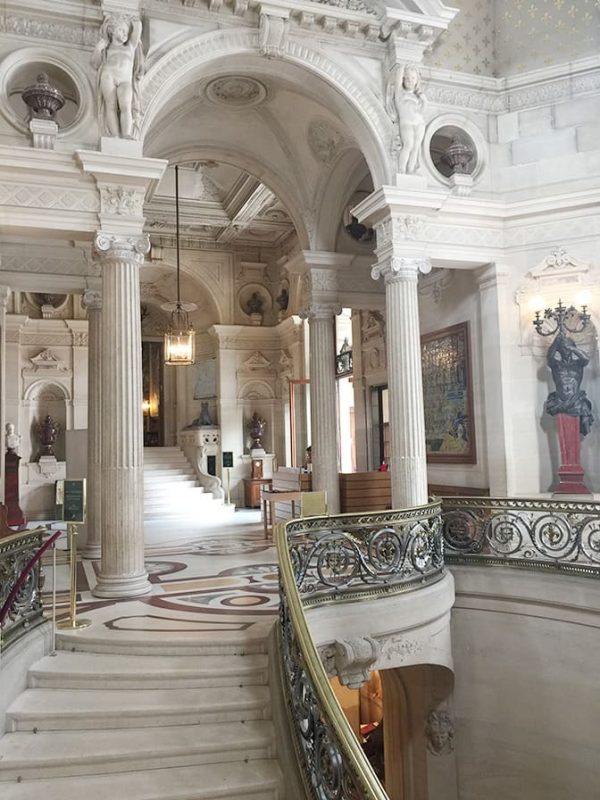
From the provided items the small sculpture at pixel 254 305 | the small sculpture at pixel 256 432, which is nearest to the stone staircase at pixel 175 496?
the small sculpture at pixel 256 432

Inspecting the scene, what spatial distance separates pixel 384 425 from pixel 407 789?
659 centimetres

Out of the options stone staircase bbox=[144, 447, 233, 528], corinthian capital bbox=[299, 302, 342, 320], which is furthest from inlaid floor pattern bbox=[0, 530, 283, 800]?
stone staircase bbox=[144, 447, 233, 528]

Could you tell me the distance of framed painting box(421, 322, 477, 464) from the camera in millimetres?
8945

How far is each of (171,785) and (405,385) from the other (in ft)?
16.5

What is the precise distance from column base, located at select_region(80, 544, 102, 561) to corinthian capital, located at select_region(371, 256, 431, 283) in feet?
17.2

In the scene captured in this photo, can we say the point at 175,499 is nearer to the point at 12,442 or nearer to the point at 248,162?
the point at 12,442

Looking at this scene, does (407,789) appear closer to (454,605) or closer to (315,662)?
(454,605)

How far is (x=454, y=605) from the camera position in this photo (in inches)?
277

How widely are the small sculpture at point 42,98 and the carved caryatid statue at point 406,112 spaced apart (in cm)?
391

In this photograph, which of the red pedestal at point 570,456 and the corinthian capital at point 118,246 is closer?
the corinthian capital at point 118,246

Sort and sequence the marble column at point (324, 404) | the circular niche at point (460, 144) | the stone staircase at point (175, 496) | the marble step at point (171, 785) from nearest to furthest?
the marble step at point (171, 785) < the circular niche at point (460, 144) < the marble column at point (324, 404) < the stone staircase at point (175, 496)

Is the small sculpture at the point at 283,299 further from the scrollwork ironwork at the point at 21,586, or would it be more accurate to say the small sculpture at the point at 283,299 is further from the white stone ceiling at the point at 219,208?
the scrollwork ironwork at the point at 21,586

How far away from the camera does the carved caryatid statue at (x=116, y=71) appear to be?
6531 mm

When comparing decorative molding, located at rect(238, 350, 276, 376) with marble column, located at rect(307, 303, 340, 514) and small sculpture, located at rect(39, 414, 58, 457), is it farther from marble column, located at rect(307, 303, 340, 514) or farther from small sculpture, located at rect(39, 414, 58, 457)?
marble column, located at rect(307, 303, 340, 514)
